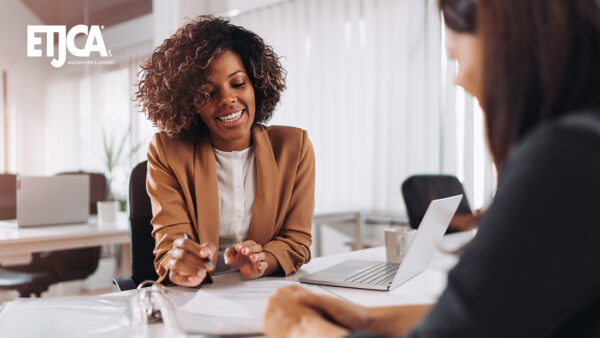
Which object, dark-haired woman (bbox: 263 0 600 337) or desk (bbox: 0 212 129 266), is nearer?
dark-haired woman (bbox: 263 0 600 337)

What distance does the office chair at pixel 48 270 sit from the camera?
99.3 inches

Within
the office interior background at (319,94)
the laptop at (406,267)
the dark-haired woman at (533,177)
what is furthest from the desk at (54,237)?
the dark-haired woman at (533,177)

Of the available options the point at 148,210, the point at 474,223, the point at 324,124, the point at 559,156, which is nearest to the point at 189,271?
the point at 148,210

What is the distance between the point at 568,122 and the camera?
0.44 m

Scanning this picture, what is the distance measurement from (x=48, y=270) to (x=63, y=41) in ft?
8.71

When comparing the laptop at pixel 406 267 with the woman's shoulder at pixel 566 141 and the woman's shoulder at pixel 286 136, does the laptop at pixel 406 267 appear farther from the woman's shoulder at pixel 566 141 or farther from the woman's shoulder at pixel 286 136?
the woman's shoulder at pixel 566 141

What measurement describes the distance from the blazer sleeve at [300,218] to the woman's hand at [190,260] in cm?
28

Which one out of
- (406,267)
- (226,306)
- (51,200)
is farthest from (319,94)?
(226,306)

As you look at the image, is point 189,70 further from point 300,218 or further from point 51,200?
point 51,200

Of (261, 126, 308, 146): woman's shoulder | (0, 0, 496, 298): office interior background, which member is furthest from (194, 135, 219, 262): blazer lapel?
(0, 0, 496, 298): office interior background

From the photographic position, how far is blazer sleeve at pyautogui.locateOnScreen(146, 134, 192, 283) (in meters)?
1.23

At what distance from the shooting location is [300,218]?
1435 mm

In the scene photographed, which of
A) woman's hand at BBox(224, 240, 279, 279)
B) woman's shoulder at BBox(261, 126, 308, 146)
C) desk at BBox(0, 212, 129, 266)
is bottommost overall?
desk at BBox(0, 212, 129, 266)

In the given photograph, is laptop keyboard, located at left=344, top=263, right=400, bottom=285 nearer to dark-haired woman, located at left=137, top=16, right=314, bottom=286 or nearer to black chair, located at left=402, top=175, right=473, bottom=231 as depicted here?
dark-haired woman, located at left=137, top=16, right=314, bottom=286
